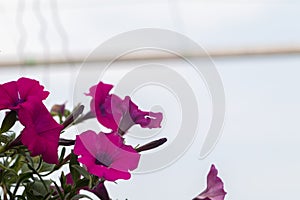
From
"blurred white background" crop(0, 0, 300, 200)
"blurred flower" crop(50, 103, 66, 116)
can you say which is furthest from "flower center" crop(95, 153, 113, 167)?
"blurred white background" crop(0, 0, 300, 200)

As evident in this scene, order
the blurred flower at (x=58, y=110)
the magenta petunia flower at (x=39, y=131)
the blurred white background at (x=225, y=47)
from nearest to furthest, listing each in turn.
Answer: the magenta petunia flower at (x=39, y=131) → the blurred flower at (x=58, y=110) → the blurred white background at (x=225, y=47)

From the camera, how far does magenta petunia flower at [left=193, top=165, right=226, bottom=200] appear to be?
0.45 m

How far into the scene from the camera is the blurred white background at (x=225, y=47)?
5.46 feet

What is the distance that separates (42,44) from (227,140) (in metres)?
0.65

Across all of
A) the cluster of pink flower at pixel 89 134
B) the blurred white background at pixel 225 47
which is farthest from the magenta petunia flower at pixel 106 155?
the blurred white background at pixel 225 47

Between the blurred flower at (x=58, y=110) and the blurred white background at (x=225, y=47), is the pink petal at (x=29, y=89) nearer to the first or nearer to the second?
the blurred flower at (x=58, y=110)

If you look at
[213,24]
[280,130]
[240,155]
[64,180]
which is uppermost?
[213,24]

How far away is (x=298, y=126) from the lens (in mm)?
1687

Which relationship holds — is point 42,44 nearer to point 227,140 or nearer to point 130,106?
point 227,140

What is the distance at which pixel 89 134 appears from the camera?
0.41 meters

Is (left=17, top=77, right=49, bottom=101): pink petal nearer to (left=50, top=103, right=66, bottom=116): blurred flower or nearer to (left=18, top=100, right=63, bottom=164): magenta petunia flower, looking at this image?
(left=18, top=100, right=63, bottom=164): magenta petunia flower

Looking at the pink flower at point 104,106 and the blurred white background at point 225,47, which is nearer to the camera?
the pink flower at point 104,106

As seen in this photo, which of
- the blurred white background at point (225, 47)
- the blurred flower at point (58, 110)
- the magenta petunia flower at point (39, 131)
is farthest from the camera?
the blurred white background at point (225, 47)

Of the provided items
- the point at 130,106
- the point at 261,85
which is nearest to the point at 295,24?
the point at 261,85
